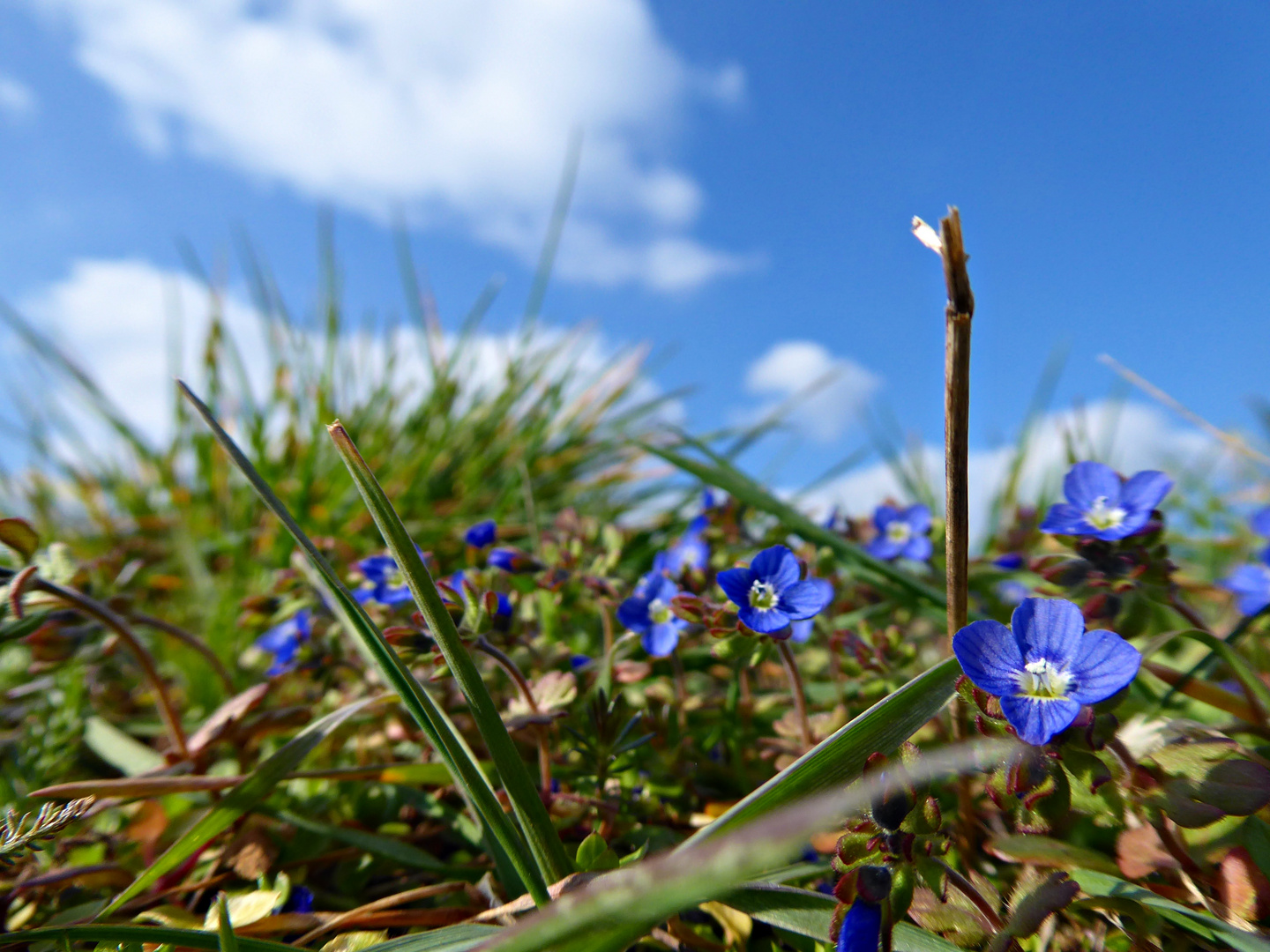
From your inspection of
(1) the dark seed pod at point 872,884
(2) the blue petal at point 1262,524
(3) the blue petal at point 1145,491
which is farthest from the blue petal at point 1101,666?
(2) the blue petal at point 1262,524

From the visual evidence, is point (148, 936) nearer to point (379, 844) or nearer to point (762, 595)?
point (379, 844)

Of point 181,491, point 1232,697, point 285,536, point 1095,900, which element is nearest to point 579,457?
point 285,536

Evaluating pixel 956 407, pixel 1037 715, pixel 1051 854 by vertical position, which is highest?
pixel 956 407

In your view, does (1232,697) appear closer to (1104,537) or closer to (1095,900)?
(1104,537)

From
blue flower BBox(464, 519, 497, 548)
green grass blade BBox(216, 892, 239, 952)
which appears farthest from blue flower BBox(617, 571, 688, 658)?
green grass blade BBox(216, 892, 239, 952)

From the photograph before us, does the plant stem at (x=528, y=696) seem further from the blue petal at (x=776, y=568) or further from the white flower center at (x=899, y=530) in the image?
the white flower center at (x=899, y=530)

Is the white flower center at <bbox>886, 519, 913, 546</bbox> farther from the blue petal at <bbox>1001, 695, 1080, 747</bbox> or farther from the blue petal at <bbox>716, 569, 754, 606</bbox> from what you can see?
the blue petal at <bbox>1001, 695, 1080, 747</bbox>

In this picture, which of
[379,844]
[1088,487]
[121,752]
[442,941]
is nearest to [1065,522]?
[1088,487]
